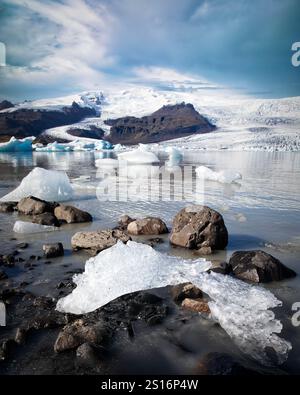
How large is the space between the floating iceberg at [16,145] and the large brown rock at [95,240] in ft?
126

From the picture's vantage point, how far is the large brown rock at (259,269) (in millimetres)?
3520

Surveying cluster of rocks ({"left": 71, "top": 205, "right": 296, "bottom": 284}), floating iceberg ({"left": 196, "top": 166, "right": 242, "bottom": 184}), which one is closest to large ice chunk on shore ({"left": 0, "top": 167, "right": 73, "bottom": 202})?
cluster of rocks ({"left": 71, "top": 205, "right": 296, "bottom": 284})

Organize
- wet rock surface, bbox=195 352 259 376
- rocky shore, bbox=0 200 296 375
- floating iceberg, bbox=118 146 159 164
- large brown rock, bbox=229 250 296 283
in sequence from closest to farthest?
wet rock surface, bbox=195 352 259 376
rocky shore, bbox=0 200 296 375
large brown rock, bbox=229 250 296 283
floating iceberg, bbox=118 146 159 164

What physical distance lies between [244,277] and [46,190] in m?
5.78

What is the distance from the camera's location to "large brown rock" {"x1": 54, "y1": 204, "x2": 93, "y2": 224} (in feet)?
20.2

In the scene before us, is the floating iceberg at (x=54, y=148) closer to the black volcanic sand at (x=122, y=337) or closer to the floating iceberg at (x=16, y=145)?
the floating iceberg at (x=16, y=145)

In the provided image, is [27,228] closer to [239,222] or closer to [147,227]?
[147,227]

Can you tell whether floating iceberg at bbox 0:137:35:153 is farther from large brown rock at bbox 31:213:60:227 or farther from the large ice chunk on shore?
large brown rock at bbox 31:213:60:227

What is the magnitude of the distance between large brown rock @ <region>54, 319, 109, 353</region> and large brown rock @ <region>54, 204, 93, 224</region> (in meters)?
3.73

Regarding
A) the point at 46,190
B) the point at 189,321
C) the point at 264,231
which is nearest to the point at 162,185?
the point at 46,190

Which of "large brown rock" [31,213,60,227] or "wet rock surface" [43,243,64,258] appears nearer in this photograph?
"wet rock surface" [43,243,64,258]

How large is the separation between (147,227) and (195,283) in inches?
89.3
